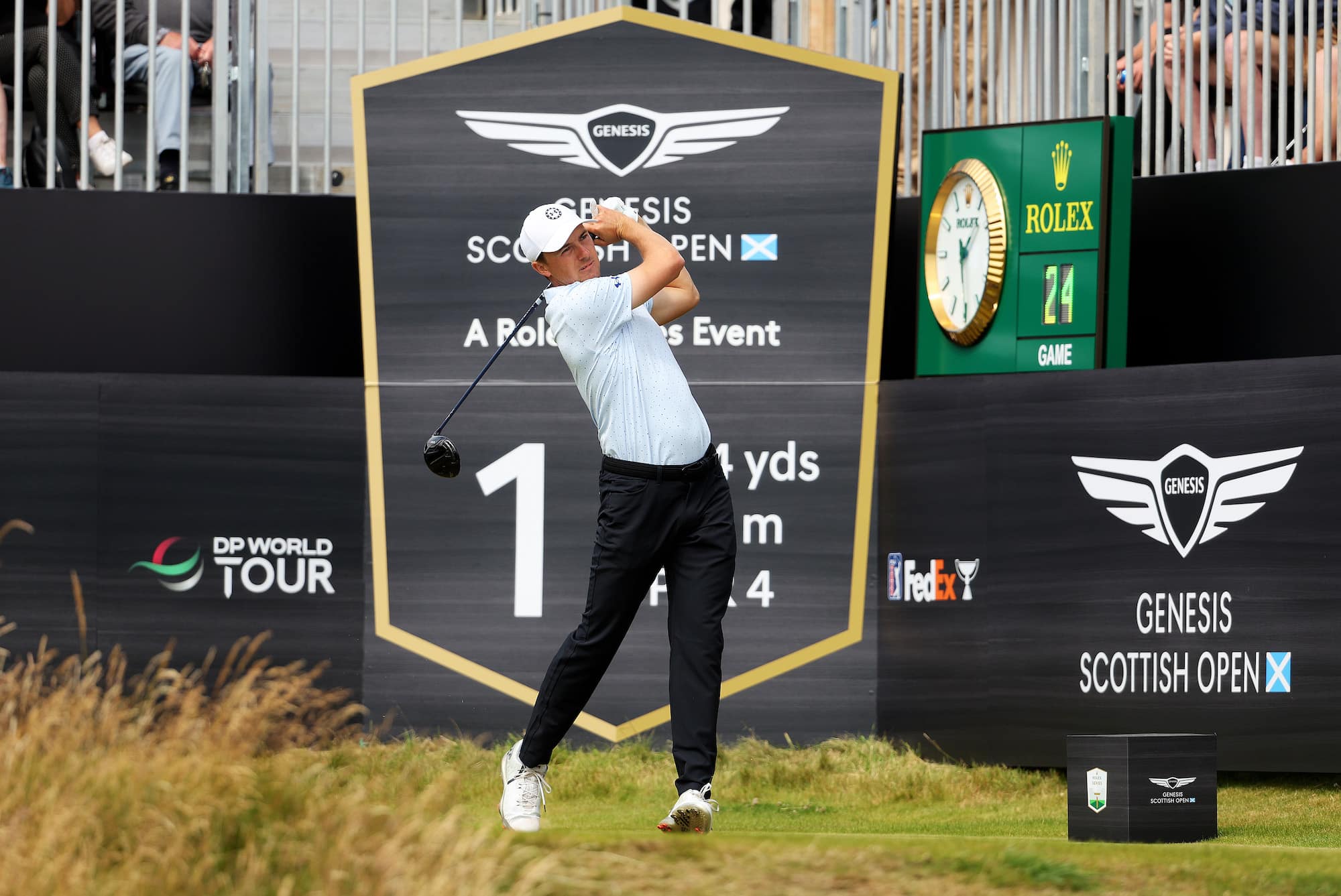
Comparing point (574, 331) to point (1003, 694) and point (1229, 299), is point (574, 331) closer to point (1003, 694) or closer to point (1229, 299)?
point (1003, 694)

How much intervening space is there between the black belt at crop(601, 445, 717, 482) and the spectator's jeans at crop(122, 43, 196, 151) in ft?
15.6

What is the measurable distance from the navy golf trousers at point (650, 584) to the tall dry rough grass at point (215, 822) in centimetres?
96

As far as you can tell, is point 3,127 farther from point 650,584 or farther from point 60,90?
point 650,584

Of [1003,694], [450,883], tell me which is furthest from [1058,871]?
[1003,694]

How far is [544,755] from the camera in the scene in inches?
236

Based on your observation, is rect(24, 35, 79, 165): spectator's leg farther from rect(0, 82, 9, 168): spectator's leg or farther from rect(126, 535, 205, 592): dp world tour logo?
rect(126, 535, 205, 592): dp world tour logo

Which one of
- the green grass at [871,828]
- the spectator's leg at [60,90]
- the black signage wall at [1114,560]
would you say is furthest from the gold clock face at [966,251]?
the spectator's leg at [60,90]

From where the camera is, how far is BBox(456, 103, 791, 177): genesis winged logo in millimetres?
9180

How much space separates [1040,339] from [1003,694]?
5.26ft

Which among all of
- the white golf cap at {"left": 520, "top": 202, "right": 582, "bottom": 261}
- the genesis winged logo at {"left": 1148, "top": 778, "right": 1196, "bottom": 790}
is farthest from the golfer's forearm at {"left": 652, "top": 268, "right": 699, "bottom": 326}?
the genesis winged logo at {"left": 1148, "top": 778, "right": 1196, "bottom": 790}

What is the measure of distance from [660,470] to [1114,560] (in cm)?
300

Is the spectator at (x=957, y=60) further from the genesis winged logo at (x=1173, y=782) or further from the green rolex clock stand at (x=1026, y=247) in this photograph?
the genesis winged logo at (x=1173, y=782)

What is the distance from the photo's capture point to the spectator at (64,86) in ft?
32.6

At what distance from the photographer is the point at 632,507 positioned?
5.92 metres
